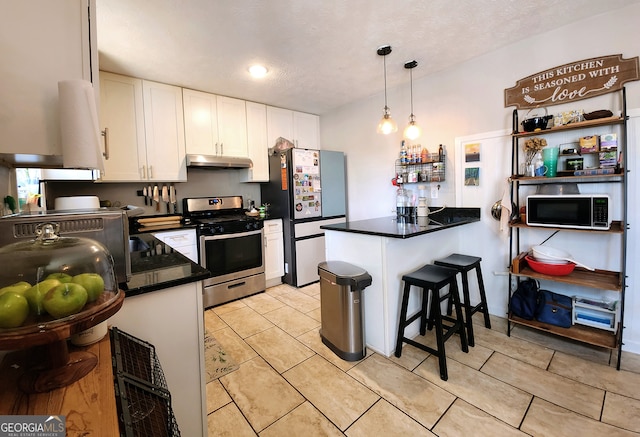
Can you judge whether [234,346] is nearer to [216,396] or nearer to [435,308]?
[216,396]

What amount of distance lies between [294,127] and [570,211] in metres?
3.40

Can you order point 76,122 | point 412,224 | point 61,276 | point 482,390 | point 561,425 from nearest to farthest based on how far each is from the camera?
point 61,276, point 76,122, point 561,425, point 482,390, point 412,224

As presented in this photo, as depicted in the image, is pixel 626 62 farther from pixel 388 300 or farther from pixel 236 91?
pixel 236 91

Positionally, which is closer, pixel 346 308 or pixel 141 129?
pixel 346 308

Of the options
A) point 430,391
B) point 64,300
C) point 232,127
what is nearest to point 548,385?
point 430,391

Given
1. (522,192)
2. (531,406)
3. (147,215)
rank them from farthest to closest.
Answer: (147,215), (522,192), (531,406)

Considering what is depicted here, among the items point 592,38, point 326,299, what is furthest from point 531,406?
point 592,38

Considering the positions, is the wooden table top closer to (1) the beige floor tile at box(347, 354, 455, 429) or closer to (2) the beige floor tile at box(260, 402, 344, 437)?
(2) the beige floor tile at box(260, 402, 344, 437)

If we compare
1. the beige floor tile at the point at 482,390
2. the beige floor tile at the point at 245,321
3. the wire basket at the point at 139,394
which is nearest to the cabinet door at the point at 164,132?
the beige floor tile at the point at 245,321

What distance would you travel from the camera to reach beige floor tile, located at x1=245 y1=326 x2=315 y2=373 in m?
2.16

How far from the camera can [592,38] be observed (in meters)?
2.19

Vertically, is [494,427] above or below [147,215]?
below

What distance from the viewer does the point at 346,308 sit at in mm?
2127

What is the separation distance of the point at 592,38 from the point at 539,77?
37 centimetres
